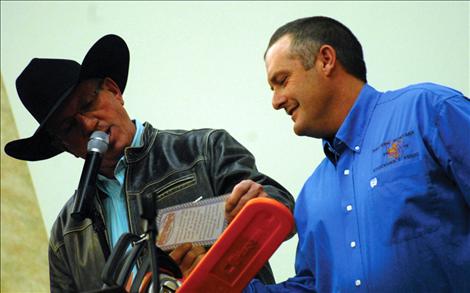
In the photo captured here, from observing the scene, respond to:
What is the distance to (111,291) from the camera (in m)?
1.29

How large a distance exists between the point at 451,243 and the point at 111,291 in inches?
26.4

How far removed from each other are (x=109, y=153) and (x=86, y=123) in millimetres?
106

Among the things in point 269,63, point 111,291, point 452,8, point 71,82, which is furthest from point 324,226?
point 452,8

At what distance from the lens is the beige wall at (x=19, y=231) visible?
3.12 metres

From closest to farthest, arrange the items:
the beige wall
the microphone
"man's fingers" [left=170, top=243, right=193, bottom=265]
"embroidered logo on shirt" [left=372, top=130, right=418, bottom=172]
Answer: the microphone → "embroidered logo on shirt" [left=372, top=130, right=418, bottom=172] → "man's fingers" [left=170, top=243, right=193, bottom=265] → the beige wall

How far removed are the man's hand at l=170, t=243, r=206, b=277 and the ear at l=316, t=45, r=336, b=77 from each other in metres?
0.52

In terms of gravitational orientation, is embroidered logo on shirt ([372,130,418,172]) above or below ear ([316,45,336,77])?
below

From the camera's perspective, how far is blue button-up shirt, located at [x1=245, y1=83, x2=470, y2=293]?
4.96 feet

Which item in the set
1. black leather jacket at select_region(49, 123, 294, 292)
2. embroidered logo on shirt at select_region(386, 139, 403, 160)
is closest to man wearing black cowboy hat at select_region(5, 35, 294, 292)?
black leather jacket at select_region(49, 123, 294, 292)

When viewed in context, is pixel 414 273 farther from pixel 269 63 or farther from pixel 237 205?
pixel 269 63

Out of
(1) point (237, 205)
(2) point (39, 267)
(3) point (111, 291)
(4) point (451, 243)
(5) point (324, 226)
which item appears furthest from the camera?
(2) point (39, 267)

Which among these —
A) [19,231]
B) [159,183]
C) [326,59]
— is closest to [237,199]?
[326,59]

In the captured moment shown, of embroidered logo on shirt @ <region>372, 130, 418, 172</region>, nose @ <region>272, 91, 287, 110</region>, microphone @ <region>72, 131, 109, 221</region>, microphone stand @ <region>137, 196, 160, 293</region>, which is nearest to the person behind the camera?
microphone stand @ <region>137, 196, 160, 293</region>

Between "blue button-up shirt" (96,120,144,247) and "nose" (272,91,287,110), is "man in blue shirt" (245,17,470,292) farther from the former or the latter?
"blue button-up shirt" (96,120,144,247)
